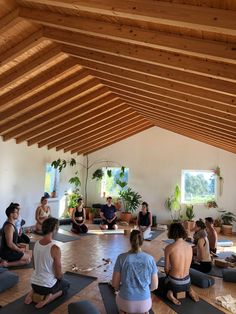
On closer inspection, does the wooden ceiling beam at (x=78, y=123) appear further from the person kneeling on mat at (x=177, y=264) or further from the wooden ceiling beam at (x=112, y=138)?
the person kneeling on mat at (x=177, y=264)

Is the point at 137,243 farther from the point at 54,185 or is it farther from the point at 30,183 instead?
the point at 54,185

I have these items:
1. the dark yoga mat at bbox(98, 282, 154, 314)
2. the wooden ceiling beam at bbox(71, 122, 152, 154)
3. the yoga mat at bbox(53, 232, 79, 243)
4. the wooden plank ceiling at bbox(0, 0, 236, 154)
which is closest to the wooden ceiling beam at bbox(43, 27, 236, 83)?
the wooden plank ceiling at bbox(0, 0, 236, 154)

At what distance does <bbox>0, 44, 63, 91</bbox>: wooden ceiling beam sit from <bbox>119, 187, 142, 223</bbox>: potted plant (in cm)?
642

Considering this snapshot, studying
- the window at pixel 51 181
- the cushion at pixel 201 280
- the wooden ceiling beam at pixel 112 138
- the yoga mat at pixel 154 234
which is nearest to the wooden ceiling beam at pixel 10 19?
the cushion at pixel 201 280

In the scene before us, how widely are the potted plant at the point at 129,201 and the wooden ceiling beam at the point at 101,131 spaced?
7.45 feet

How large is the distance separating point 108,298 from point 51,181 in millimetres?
6610

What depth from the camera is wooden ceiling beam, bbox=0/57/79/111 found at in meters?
5.21

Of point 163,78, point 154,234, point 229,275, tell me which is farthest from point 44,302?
Result: point 154,234

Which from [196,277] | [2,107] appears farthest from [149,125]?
[196,277]

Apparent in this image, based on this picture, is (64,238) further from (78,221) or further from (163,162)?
(163,162)

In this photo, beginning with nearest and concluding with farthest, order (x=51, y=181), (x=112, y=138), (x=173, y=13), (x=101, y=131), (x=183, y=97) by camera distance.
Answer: (x=173, y=13) → (x=183, y=97) → (x=101, y=131) → (x=51, y=181) → (x=112, y=138)

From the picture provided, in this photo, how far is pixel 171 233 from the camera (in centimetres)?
371

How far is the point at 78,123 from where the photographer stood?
7883 mm

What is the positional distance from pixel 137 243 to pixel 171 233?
3.14ft
